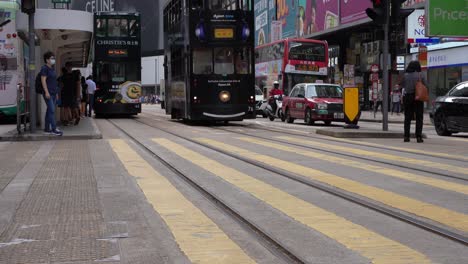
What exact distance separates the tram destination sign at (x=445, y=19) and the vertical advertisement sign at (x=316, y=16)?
46.5 ft

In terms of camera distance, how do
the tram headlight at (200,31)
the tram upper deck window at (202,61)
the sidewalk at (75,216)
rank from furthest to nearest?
the tram upper deck window at (202,61) → the tram headlight at (200,31) → the sidewalk at (75,216)

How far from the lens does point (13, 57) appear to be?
21.2 m

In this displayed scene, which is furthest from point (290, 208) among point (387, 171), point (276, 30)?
point (276, 30)

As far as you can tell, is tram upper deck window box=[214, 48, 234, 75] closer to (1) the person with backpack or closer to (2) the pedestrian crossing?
(1) the person with backpack

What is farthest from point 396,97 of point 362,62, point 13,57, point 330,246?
point 330,246

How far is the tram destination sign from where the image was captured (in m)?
28.2

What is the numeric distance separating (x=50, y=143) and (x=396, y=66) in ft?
96.1

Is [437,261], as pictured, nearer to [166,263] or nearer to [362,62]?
[166,263]

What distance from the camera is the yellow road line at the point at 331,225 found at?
422 centimetres

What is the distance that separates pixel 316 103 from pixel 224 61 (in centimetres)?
461

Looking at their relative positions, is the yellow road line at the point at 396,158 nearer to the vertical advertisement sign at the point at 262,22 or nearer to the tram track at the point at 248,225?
the tram track at the point at 248,225

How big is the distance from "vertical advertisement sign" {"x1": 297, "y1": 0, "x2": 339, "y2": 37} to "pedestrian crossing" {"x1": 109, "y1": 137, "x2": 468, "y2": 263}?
113ft

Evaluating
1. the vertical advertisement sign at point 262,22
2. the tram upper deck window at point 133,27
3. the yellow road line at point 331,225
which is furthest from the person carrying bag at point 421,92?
the vertical advertisement sign at point 262,22

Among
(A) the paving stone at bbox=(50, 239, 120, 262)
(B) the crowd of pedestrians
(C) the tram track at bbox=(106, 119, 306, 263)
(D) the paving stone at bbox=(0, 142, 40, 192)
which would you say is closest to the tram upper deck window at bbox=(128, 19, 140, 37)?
(B) the crowd of pedestrians
